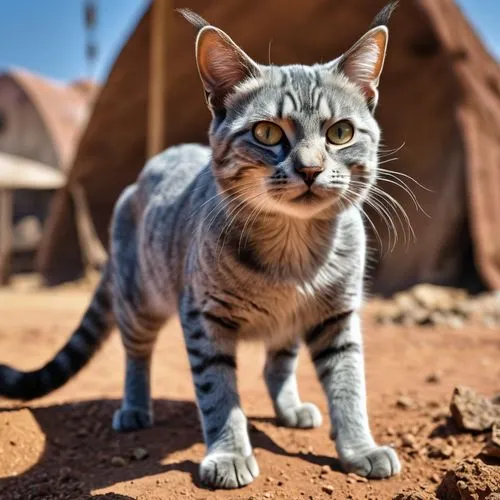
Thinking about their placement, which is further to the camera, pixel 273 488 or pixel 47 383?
pixel 47 383

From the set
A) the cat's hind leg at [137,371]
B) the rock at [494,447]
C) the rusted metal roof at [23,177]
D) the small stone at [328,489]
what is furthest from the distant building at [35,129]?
the rock at [494,447]

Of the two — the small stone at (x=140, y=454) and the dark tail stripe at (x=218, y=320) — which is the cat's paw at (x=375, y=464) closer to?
the dark tail stripe at (x=218, y=320)

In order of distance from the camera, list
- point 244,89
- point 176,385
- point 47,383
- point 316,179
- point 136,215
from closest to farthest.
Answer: point 316,179, point 244,89, point 47,383, point 136,215, point 176,385

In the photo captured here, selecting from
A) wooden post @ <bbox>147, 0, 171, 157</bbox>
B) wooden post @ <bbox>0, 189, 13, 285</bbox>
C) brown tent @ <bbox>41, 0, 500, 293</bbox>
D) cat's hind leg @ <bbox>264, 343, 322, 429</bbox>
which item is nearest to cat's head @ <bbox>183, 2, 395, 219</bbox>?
cat's hind leg @ <bbox>264, 343, 322, 429</bbox>

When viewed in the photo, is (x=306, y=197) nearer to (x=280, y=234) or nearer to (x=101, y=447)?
(x=280, y=234)

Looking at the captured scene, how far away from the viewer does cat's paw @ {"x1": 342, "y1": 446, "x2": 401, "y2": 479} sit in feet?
7.47

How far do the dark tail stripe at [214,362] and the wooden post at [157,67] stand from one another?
18.6 feet

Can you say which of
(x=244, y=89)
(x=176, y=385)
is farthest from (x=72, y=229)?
(x=244, y=89)

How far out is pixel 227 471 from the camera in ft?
7.22

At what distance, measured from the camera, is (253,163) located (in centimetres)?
221

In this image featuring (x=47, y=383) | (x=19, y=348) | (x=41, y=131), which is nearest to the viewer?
(x=47, y=383)

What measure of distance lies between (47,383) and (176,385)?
1.14 meters

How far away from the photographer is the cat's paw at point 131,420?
3.06m

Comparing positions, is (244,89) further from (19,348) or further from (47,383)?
(19,348)
